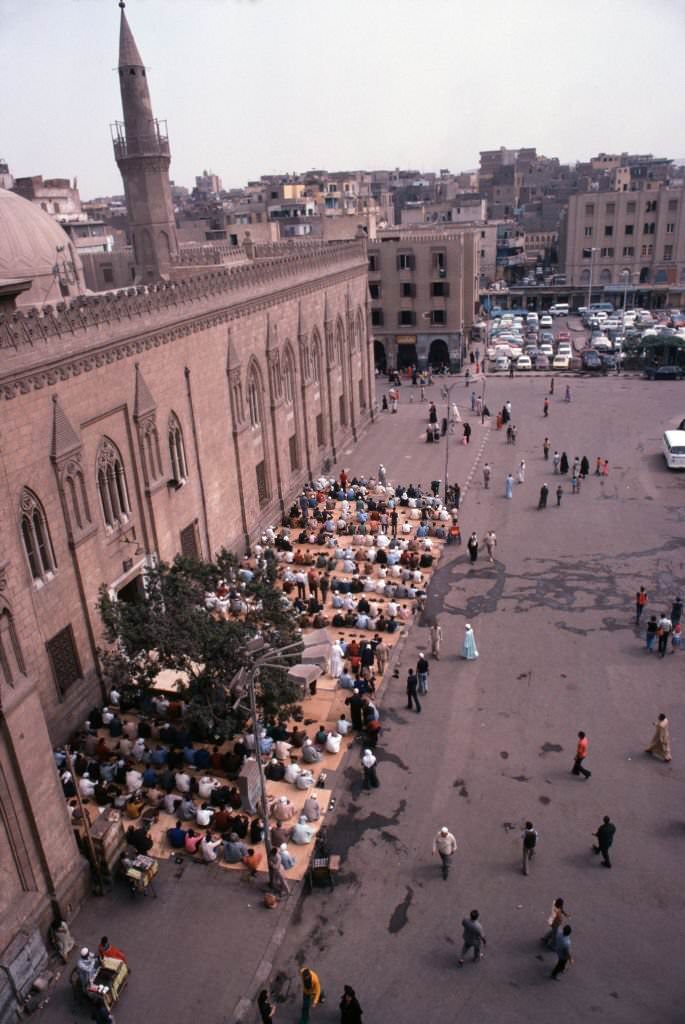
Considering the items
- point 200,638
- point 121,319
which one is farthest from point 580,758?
point 121,319

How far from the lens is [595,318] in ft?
246

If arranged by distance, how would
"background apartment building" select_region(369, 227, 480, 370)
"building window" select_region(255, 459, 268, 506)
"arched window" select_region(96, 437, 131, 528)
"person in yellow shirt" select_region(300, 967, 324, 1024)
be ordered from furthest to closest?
1. "background apartment building" select_region(369, 227, 480, 370)
2. "building window" select_region(255, 459, 268, 506)
3. "arched window" select_region(96, 437, 131, 528)
4. "person in yellow shirt" select_region(300, 967, 324, 1024)

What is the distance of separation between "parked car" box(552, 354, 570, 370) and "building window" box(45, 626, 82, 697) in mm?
50371

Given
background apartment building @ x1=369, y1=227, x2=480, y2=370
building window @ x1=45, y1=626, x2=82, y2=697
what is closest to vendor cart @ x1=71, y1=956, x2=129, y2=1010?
building window @ x1=45, y1=626, x2=82, y2=697

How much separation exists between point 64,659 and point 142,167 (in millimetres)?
22043

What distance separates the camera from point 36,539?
1830 cm

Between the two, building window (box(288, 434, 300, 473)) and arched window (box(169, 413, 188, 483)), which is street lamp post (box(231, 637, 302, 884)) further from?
building window (box(288, 434, 300, 473))

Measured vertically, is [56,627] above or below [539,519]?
above

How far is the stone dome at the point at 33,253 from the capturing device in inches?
964

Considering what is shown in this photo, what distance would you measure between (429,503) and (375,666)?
12350mm

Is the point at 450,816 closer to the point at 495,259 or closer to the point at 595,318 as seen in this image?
the point at 595,318

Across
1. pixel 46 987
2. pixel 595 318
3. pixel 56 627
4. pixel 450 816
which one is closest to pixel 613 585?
pixel 450 816

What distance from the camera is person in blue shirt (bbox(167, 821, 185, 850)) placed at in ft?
53.7

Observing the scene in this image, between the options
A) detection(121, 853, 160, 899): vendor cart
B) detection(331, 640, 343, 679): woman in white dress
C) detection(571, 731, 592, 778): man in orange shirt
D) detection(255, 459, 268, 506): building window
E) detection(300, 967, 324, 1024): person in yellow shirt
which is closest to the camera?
detection(300, 967, 324, 1024): person in yellow shirt
